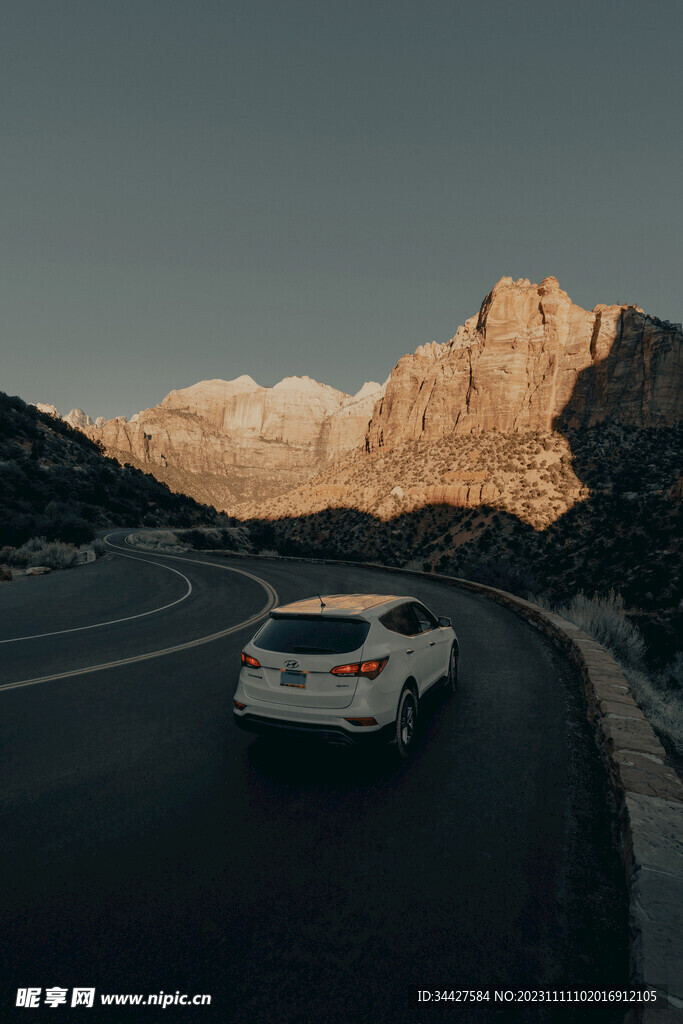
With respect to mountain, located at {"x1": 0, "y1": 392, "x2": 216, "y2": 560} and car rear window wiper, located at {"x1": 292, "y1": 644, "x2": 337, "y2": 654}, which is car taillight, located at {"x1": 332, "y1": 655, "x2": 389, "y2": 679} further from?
mountain, located at {"x1": 0, "y1": 392, "x2": 216, "y2": 560}

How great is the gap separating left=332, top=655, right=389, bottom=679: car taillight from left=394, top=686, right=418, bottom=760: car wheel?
0.51 meters

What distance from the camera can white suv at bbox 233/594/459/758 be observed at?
4652 mm

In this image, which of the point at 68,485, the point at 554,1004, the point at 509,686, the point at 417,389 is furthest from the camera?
the point at 417,389

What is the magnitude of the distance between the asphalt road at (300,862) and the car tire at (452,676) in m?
0.20

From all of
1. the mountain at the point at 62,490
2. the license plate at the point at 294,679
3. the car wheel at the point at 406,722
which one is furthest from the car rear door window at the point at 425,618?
the mountain at the point at 62,490

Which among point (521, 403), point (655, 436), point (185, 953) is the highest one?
point (521, 403)

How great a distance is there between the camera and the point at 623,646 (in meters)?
10.3

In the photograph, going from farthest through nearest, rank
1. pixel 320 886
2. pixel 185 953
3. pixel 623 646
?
1. pixel 623 646
2. pixel 320 886
3. pixel 185 953

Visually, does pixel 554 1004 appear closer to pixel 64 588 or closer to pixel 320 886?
pixel 320 886

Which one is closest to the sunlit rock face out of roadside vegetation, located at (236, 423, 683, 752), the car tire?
roadside vegetation, located at (236, 423, 683, 752)

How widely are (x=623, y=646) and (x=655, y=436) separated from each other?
199ft

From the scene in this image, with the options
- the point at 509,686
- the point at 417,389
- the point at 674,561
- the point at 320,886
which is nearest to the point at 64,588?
the point at 509,686

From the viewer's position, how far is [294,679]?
4.82 meters

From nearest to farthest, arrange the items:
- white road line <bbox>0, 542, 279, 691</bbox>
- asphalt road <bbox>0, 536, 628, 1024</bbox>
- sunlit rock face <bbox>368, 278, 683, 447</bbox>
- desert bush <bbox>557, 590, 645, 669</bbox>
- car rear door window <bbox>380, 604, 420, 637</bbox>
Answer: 1. asphalt road <bbox>0, 536, 628, 1024</bbox>
2. car rear door window <bbox>380, 604, 420, 637</bbox>
3. white road line <bbox>0, 542, 279, 691</bbox>
4. desert bush <bbox>557, 590, 645, 669</bbox>
5. sunlit rock face <bbox>368, 278, 683, 447</bbox>
